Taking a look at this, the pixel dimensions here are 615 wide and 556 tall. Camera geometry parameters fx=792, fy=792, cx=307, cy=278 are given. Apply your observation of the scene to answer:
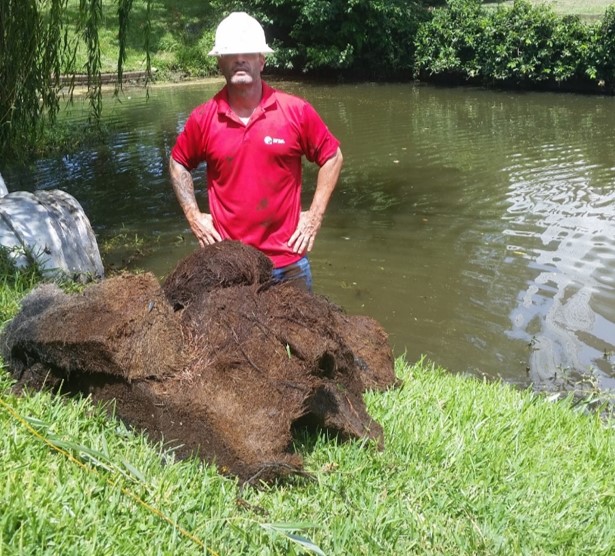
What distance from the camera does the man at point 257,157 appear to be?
4.36 meters

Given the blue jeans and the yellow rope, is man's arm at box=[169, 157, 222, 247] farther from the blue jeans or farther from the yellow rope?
the yellow rope

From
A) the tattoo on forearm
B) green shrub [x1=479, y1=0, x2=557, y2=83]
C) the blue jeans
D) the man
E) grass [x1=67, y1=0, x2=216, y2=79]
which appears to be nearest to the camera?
the man

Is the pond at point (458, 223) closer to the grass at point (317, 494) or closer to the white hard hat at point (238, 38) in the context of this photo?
the grass at point (317, 494)

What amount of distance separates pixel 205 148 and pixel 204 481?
2.07 metres

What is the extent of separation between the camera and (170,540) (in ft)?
8.82

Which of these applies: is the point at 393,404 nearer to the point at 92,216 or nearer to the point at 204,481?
the point at 204,481

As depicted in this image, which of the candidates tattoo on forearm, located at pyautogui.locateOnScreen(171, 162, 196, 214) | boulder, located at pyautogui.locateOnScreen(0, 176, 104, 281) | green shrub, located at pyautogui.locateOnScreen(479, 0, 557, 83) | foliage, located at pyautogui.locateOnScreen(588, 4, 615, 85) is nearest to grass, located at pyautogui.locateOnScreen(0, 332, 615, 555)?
tattoo on forearm, located at pyautogui.locateOnScreen(171, 162, 196, 214)

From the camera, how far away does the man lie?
14.3 feet

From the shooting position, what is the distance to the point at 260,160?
4379 mm

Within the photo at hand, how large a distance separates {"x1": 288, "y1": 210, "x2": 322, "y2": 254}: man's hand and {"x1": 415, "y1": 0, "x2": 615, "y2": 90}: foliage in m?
18.5

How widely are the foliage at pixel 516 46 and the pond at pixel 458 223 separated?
224 cm

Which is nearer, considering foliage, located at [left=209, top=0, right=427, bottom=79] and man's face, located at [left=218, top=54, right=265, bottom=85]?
man's face, located at [left=218, top=54, right=265, bottom=85]

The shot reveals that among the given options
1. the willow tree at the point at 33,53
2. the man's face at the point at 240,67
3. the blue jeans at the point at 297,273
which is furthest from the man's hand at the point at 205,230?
the willow tree at the point at 33,53

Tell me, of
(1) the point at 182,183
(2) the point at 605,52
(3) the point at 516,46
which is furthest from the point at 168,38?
(1) the point at 182,183
